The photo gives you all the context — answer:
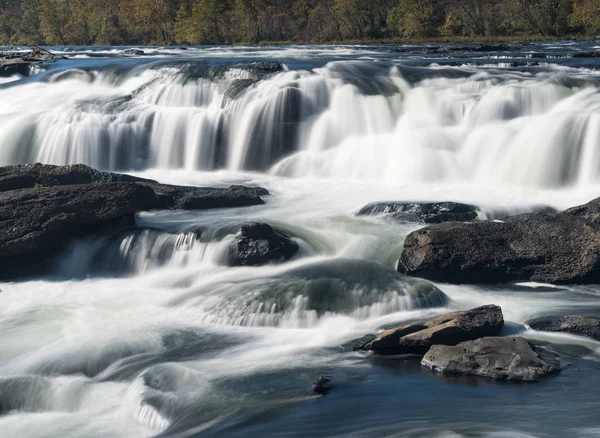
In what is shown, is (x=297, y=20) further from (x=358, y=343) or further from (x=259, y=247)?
(x=358, y=343)

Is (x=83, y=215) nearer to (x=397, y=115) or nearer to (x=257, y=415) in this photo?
(x=257, y=415)

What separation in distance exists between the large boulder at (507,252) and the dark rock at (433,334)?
8.82ft

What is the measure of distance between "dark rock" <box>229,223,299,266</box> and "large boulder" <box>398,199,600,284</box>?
215 cm

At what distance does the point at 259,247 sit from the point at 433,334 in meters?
4.93

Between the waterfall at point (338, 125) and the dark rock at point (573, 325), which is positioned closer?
the dark rock at point (573, 325)

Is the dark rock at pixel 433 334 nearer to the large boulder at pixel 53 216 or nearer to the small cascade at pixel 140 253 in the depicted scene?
the small cascade at pixel 140 253

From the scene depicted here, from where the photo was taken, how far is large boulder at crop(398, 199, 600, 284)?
47.0 ft

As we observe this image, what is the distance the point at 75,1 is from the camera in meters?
98.8

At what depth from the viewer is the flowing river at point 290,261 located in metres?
9.81

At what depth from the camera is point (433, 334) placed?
37.3 ft

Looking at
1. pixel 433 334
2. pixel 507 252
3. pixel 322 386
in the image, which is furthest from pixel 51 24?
pixel 322 386

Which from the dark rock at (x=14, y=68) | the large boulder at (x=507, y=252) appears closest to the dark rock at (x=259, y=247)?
the large boulder at (x=507, y=252)

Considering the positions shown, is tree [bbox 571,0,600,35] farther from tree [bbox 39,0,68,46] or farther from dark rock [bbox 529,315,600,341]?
tree [bbox 39,0,68,46]

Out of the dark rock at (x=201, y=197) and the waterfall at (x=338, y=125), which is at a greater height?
the waterfall at (x=338, y=125)
